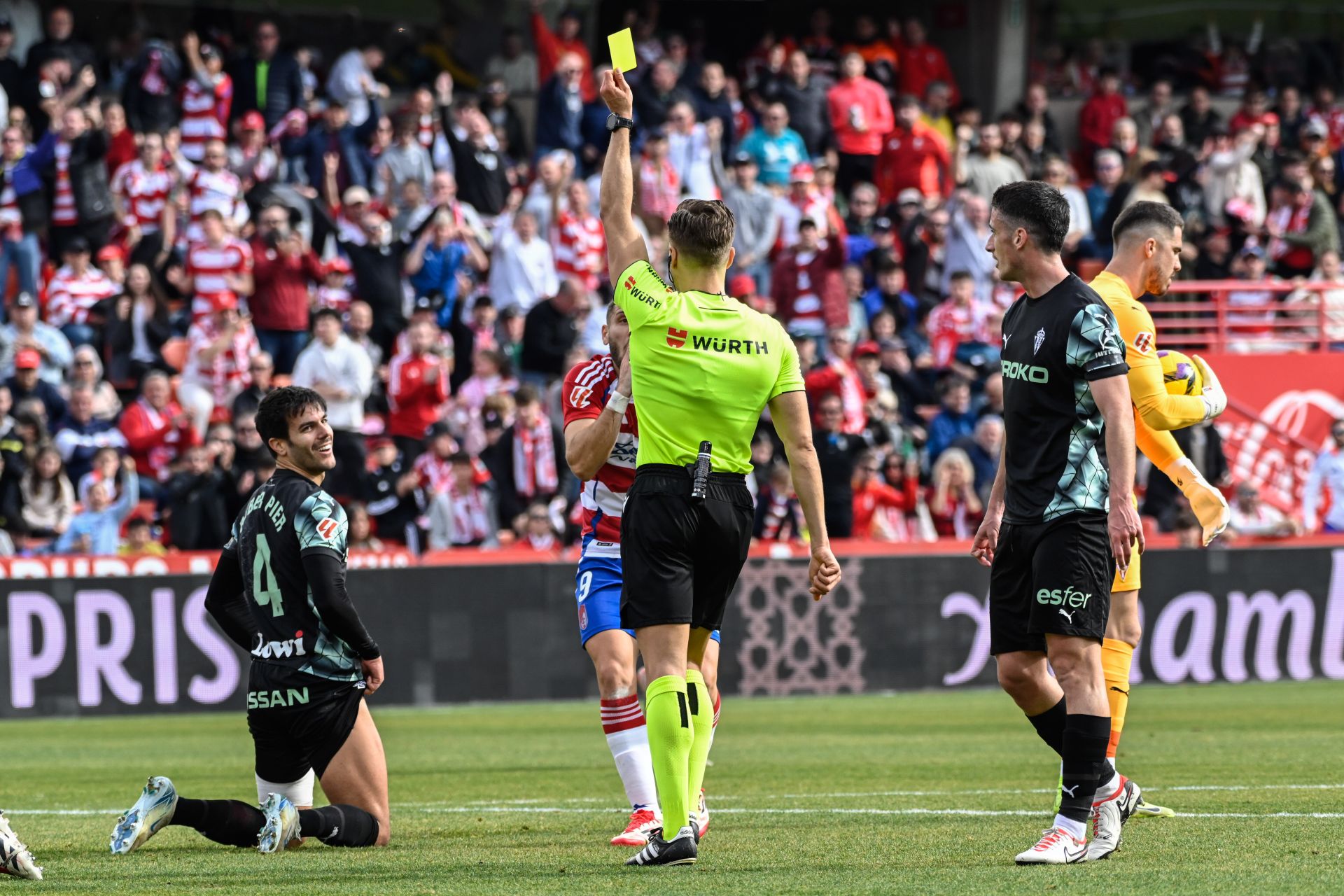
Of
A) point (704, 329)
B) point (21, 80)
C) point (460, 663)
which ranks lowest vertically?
point (460, 663)

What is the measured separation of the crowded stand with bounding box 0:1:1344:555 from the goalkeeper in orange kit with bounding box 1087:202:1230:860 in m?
10.2

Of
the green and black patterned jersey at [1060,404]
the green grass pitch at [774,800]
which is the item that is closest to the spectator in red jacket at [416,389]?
the green grass pitch at [774,800]

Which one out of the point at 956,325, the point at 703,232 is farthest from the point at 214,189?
the point at 703,232

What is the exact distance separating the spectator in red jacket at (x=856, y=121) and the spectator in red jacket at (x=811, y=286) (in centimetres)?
335

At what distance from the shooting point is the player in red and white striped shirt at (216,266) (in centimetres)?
1973

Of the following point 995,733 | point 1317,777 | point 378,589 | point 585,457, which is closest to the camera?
point 585,457

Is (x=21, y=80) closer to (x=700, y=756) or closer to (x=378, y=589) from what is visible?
(x=378, y=589)

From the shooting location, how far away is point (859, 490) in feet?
62.4

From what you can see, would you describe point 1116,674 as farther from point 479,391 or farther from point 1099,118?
point 1099,118

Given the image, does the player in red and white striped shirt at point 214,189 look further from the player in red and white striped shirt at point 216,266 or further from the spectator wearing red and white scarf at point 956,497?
the spectator wearing red and white scarf at point 956,497

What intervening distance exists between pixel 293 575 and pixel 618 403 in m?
1.41

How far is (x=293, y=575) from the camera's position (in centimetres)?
741

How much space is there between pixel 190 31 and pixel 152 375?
7173mm

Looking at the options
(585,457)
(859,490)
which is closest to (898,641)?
(859,490)
